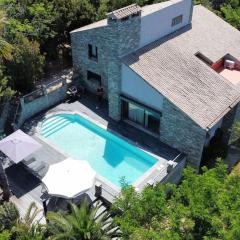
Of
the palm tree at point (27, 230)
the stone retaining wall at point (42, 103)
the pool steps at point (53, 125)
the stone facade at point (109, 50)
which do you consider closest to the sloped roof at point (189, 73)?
the stone facade at point (109, 50)

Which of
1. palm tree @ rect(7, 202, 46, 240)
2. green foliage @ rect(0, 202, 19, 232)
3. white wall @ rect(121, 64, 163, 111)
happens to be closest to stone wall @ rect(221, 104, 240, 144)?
white wall @ rect(121, 64, 163, 111)

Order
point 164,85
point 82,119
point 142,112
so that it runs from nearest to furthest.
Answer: point 164,85
point 142,112
point 82,119

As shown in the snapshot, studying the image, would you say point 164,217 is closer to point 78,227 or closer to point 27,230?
point 78,227

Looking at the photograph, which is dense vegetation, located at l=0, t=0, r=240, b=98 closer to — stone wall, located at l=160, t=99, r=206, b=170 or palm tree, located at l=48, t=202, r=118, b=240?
palm tree, located at l=48, t=202, r=118, b=240

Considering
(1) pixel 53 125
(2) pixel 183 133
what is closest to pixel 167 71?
(2) pixel 183 133

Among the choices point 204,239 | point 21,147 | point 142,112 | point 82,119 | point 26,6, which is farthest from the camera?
point 26,6

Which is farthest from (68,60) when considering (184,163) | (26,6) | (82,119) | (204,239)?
(204,239)

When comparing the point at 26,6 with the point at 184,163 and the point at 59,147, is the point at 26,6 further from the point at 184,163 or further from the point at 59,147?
the point at 184,163
